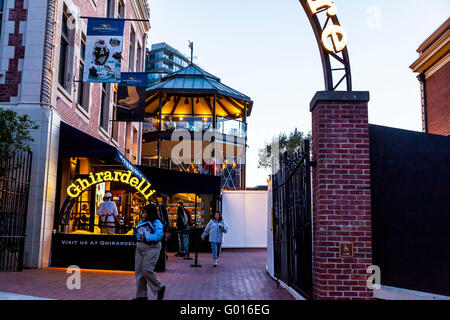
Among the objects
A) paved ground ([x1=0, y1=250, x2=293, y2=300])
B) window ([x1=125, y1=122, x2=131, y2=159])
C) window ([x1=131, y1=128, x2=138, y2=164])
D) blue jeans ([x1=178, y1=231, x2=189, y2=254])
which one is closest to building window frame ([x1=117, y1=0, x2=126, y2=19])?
window ([x1=125, y1=122, x2=131, y2=159])

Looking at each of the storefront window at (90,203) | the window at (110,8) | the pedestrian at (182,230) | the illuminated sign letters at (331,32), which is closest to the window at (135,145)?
the storefront window at (90,203)

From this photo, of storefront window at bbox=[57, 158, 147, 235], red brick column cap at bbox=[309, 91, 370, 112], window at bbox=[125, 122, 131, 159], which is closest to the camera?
red brick column cap at bbox=[309, 91, 370, 112]

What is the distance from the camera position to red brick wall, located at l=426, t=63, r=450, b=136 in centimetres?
1834

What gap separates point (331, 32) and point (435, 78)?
14.0m

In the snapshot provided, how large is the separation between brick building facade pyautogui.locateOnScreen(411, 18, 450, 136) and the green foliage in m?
14.8

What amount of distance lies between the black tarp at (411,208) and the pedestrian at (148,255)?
3390 millimetres

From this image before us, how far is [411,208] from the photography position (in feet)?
23.0

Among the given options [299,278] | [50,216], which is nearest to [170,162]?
[50,216]

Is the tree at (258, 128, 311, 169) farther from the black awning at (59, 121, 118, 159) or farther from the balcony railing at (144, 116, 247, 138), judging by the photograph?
the black awning at (59, 121, 118, 159)

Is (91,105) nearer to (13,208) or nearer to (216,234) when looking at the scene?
(13,208)

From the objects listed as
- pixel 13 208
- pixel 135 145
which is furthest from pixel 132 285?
pixel 135 145
